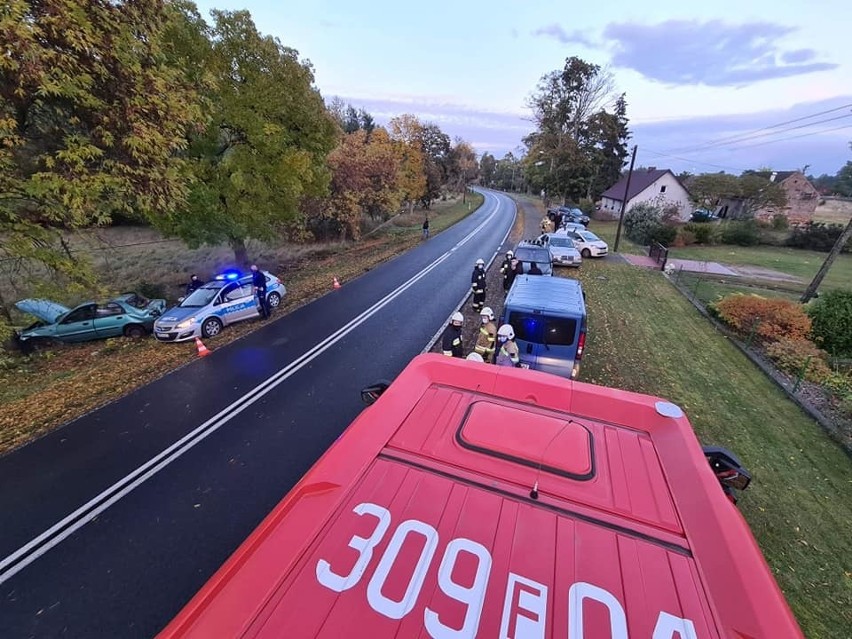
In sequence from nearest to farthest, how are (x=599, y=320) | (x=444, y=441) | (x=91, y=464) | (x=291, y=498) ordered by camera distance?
(x=291, y=498), (x=444, y=441), (x=91, y=464), (x=599, y=320)

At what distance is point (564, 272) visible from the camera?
1845cm

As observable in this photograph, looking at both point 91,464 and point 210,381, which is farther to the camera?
point 210,381

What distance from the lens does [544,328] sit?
733 cm

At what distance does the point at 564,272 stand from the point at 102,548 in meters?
18.3

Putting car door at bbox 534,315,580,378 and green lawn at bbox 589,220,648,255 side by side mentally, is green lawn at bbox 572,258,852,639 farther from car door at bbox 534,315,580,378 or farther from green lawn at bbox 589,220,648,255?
green lawn at bbox 589,220,648,255

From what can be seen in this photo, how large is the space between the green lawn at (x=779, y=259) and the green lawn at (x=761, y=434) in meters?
13.1

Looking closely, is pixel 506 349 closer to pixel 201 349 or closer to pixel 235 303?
pixel 201 349

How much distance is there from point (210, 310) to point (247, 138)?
21.5 feet

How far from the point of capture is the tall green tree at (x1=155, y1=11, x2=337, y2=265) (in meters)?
12.4

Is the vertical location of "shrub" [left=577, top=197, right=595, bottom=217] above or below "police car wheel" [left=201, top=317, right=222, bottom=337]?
above

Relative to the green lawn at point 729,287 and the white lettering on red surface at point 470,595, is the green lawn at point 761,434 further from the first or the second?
the white lettering on red surface at point 470,595

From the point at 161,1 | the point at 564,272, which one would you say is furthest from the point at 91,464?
the point at 564,272

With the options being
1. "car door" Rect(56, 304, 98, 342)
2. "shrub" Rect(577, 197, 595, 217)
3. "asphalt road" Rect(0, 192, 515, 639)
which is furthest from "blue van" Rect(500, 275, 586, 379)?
"shrub" Rect(577, 197, 595, 217)

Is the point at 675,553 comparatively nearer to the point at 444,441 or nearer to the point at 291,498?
the point at 444,441
